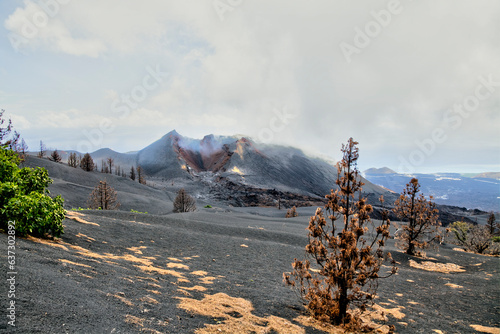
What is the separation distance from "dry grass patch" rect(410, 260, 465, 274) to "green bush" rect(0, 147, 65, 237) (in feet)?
51.2

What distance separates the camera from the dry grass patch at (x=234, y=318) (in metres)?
4.14

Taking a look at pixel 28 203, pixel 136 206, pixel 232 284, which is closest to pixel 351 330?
pixel 232 284

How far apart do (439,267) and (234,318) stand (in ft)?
45.2

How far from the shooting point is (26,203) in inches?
261

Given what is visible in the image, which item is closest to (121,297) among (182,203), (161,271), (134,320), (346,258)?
(134,320)

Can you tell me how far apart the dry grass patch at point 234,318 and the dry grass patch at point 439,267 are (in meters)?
12.1

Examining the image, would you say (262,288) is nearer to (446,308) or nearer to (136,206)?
(446,308)

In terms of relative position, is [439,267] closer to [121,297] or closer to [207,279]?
[207,279]

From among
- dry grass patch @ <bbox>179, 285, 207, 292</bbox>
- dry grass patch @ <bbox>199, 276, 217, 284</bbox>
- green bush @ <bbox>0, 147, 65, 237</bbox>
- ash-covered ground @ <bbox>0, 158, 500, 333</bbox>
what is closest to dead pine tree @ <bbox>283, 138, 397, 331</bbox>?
ash-covered ground @ <bbox>0, 158, 500, 333</bbox>

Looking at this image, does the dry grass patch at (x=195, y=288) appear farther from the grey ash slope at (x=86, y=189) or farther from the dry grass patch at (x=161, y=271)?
the grey ash slope at (x=86, y=189)

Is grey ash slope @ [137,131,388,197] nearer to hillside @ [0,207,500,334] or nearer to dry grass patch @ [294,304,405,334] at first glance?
hillside @ [0,207,500,334]

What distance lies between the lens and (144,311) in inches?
164

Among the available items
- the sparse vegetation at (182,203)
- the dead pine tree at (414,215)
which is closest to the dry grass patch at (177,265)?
the dead pine tree at (414,215)

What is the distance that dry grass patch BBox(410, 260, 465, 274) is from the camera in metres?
13.3
